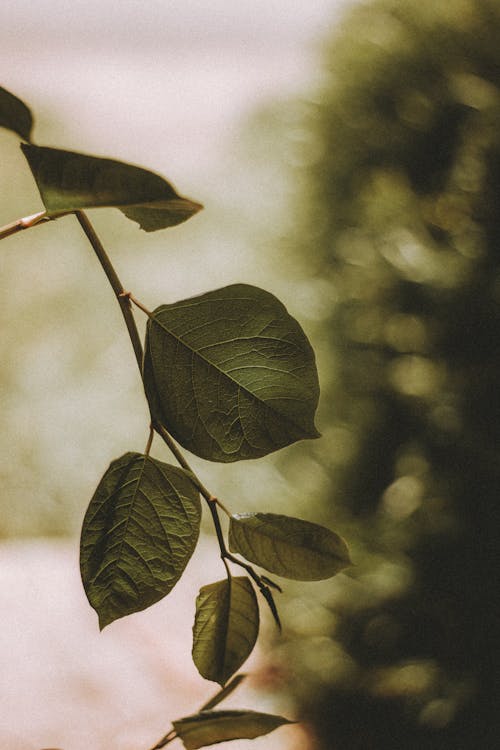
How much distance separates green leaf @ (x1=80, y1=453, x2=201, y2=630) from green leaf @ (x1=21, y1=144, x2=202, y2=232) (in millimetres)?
63

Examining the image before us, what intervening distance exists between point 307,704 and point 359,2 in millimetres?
945

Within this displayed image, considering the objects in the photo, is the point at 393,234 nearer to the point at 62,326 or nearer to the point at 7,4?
the point at 62,326

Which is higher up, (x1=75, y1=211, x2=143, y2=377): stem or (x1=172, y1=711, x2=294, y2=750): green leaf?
(x1=75, y1=211, x2=143, y2=377): stem

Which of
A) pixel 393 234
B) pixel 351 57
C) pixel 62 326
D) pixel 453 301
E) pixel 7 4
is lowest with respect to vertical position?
pixel 453 301

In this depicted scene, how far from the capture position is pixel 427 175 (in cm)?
78

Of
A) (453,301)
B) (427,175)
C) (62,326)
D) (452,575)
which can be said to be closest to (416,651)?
(452,575)

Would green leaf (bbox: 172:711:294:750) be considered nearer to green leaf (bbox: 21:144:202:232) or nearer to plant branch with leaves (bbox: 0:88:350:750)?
plant branch with leaves (bbox: 0:88:350:750)

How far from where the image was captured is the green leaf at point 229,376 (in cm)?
15

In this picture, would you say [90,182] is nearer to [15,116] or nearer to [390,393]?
[15,116]

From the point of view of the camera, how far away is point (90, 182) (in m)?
0.12

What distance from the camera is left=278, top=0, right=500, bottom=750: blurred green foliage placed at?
710 millimetres

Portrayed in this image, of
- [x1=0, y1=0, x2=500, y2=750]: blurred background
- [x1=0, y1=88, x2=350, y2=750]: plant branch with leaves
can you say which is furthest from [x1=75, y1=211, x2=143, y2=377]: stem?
[x1=0, y1=0, x2=500, y2=750]: blurred background

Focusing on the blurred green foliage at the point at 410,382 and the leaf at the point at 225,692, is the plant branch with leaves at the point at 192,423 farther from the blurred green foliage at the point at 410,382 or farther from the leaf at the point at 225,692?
the blurred green foliage at the point at 410,382

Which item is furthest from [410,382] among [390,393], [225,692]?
[225,692]
